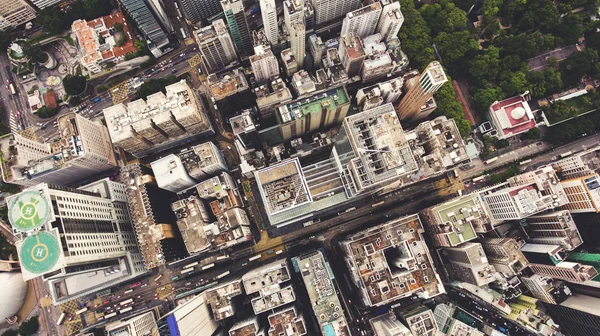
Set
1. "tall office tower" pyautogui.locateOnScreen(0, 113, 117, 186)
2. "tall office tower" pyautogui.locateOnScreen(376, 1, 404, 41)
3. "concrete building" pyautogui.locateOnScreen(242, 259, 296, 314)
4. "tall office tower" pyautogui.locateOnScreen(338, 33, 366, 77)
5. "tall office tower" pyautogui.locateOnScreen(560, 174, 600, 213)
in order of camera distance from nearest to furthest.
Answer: "tall office tower" pyautogui.locateOnScreen(560, 174, 600, 213) < "concrete building" pyautogui.locateOnScreen(242, 259, 296, 314) < "tall office tower" pyautogui.locateOnScreen(0, 113, 117, 186) < "tall office tower" pyautogui.locateOnScreen(338, 33, 366, 77) < "tall office tower" pyautogui.locateOnScreen(376, 1, 404, 41)

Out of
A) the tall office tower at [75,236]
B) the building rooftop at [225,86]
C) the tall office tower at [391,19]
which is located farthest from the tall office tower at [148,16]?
the tall office tower at [391,19]

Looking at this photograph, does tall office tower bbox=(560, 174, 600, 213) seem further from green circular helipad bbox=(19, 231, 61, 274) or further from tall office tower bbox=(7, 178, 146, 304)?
green circular helipad bbox=(19, 231, 61, 274)

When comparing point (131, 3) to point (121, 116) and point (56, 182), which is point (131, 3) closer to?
point (121, 116)

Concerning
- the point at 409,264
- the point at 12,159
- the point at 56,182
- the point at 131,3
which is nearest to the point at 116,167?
the point at 56,182

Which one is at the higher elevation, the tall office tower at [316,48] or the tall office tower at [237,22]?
the tall office tower at [237,22]

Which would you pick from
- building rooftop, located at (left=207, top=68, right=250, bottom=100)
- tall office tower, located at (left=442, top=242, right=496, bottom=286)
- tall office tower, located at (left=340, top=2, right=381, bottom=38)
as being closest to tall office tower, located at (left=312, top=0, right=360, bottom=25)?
tall office tower, located at (left=340, top=2, right=381, bottom=38)

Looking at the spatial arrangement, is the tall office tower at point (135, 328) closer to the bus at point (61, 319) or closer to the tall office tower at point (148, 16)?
the bus at point (61, 319)
